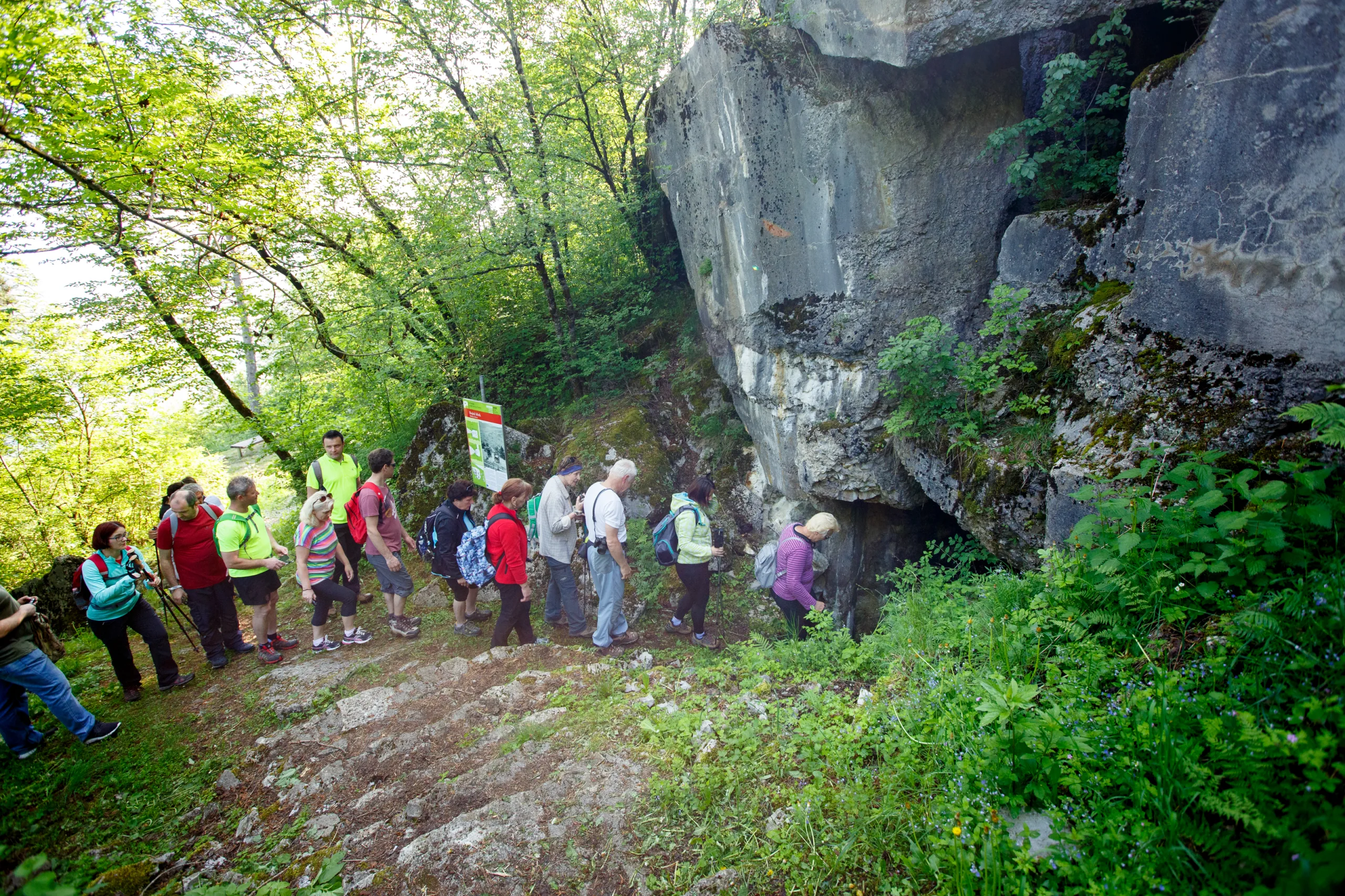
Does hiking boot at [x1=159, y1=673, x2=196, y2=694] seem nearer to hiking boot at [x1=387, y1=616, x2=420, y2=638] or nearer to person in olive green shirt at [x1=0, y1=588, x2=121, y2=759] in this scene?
person in olive green shirt at [x1=0, y1=588, x2=121, y2=759]

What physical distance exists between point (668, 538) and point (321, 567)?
11.8ft

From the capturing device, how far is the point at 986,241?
6.34 m

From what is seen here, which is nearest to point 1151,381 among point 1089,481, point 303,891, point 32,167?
point 1089,481

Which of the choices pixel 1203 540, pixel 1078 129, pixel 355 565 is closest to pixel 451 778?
pixel 355 565

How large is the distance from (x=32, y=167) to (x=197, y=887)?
908cm

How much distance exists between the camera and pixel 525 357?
10.1 metres

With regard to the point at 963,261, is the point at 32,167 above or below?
above

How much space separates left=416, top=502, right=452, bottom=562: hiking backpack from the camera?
6.18 m

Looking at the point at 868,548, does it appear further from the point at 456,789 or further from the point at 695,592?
the point at 456,789

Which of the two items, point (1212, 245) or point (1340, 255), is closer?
point (1340, 255)

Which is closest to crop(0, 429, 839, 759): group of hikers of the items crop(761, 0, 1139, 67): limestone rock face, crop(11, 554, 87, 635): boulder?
crop(11, 554, 87, 635): boulder

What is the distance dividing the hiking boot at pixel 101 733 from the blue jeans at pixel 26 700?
3cm

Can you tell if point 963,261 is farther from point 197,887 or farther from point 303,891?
point 197,887

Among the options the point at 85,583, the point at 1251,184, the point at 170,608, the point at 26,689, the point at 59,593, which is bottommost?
the point at 170,608
